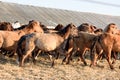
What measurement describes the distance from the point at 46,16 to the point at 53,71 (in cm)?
3093

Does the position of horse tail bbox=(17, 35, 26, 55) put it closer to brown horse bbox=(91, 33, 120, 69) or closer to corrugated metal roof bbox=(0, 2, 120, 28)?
brown horse bbox=(91, 33, 120, 69)

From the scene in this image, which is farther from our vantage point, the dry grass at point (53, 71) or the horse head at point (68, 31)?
the horse head at point (68, 31)

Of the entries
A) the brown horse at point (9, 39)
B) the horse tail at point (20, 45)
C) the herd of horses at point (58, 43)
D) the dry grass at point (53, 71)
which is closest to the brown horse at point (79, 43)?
the herd of horses at point (58, 43)

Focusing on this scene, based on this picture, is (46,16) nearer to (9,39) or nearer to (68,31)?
(68,31)

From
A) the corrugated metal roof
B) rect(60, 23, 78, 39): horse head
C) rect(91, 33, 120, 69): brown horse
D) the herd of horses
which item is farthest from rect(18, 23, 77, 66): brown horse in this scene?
the corrugated metal roof

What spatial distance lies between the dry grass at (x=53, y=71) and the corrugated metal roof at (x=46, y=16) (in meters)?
24.2

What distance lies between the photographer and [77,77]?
36.1 feet

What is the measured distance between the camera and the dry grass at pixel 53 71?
10.6 metres

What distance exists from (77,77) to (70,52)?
9.81 ft

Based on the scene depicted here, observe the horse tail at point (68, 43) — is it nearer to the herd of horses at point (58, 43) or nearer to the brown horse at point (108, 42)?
the herd of horses at point (58, 43)

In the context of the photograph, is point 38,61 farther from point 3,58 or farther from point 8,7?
point 8,7

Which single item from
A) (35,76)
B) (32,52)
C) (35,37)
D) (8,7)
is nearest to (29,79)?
(35,76)

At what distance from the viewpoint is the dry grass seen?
34.9ft

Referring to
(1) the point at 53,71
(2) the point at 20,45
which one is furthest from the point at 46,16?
(1) the point at 53,71
